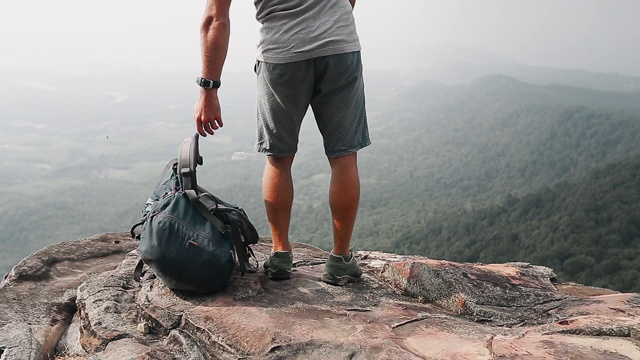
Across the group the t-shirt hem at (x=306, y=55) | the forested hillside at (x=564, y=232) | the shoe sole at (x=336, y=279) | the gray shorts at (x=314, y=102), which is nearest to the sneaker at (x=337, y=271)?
the shoe sole at (x=336, y=279)

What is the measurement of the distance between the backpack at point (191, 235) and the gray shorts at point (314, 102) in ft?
1.61

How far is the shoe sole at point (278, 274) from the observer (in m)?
3.66

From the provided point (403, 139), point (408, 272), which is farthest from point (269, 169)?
point (403, 139)

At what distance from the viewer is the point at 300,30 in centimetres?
318

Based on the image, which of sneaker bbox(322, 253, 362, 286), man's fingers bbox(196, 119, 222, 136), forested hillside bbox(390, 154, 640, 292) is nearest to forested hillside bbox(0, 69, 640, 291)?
forested hillside bbox(390, 154, 640, 292)

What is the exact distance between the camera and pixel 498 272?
168 inches

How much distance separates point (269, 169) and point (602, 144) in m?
133

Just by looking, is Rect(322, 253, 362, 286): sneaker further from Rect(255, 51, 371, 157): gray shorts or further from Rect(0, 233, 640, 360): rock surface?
Rect(255, 51, 371, 157): gray shorts

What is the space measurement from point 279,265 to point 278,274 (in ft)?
0.22

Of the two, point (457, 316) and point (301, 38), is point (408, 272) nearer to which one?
point (457, 316)

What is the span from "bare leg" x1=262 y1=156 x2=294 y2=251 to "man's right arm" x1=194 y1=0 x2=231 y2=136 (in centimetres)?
50

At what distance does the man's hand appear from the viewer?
3168 millimetres

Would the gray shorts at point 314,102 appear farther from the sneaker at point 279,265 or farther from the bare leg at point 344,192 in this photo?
the sneaker at point 279,265

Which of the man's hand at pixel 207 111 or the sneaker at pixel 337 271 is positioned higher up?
the man's hand at pixel 207 111
